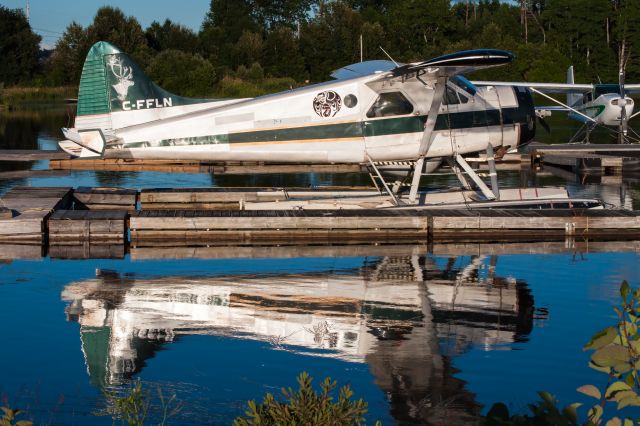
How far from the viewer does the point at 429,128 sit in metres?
12.8

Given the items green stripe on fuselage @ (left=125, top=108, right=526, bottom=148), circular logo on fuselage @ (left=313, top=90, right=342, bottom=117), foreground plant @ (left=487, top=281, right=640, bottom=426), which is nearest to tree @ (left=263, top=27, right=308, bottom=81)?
green stripe on fuselage @ (left=125, top=108, right=526, bottom=148)

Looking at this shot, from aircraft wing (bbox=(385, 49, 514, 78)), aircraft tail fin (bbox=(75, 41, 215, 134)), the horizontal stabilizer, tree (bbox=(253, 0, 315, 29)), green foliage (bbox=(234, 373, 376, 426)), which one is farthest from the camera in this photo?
tree (bbox=(253, 0, 315, 29))

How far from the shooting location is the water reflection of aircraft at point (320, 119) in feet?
40.6

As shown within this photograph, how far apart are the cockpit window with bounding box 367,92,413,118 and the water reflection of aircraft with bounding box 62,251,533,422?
2.62 meters

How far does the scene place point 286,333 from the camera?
7898 millimetres

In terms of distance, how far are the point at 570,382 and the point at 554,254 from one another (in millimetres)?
5181

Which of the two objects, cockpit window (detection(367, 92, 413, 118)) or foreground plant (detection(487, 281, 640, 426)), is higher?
cockpit window (detection(367, 92, 413, 118))

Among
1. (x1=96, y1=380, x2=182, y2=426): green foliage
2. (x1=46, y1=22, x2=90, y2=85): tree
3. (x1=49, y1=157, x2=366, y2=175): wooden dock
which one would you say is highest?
(x1=46, y1=22, x2=90, y2=85): tree

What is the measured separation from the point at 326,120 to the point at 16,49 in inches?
2438

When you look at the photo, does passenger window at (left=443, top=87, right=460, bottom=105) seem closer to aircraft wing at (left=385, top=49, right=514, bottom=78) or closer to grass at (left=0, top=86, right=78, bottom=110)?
aircraft wing at (left=385, top=49, right=514, bottom=78)

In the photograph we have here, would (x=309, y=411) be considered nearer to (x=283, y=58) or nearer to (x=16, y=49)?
(x=283, y=58)

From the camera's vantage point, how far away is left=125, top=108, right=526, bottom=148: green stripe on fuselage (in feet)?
40.9

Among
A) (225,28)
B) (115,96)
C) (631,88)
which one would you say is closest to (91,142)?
(115,96)

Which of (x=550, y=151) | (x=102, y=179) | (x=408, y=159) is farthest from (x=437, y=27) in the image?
(x=408, y=159)
